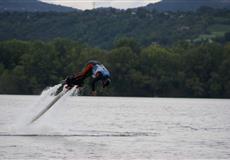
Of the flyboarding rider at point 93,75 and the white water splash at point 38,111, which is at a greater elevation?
the flyboarding rider at point 93,75

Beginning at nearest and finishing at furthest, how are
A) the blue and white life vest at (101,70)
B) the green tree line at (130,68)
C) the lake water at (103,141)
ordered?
the lake water at (103,141) < the blue and white life vest at (101,70) < the green tree line at (130,68)

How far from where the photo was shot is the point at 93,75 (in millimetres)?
33781

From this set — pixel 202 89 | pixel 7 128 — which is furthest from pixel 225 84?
pixel 7 128

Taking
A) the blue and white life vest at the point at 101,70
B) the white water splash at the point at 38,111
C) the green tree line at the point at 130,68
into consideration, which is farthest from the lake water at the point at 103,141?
the green tree line at the point at 130,68

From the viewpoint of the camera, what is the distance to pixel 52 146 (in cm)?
3222

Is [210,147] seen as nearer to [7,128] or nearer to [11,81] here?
[7,128]

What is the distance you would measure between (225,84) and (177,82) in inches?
324

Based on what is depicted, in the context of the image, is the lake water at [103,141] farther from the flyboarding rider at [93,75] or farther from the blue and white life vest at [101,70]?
the blue and white life vest at [101,70]

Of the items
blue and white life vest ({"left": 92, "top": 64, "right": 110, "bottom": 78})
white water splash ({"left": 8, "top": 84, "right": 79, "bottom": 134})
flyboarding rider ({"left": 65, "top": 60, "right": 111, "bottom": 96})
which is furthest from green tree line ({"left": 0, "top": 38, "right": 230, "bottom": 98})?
blue and white life vest ({"left": 92, "top": 64, "right": 110, "bottom": 78})

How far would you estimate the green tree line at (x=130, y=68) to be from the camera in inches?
4975

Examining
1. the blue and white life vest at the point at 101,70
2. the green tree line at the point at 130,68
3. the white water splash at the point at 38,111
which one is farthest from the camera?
the green tree line at the point at 130,68

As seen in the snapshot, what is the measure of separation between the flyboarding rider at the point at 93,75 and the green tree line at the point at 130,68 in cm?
8896

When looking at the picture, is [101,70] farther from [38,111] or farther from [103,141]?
[38,111]

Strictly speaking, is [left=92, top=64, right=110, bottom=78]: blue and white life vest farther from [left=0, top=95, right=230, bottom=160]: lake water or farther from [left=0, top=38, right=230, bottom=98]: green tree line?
[left=0, top=38, right=230, bottom=98]: green tree line
